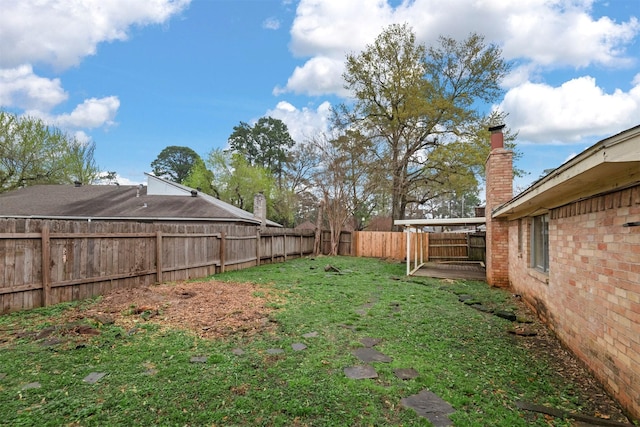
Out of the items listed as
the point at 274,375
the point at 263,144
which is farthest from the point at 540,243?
the point at 263,144

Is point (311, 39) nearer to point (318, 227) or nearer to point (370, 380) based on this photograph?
point (318, 227)

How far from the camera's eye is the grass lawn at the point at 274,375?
2.46 meters

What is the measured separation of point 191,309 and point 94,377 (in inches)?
103

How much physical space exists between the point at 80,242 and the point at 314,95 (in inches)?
751

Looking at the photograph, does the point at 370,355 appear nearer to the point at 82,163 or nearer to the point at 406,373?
the point at 406,373

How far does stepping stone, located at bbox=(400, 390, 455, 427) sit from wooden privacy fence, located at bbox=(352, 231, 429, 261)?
1441 centimetres

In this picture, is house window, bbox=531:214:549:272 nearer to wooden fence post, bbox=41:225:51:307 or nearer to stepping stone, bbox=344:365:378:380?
stepping stone, bbox=344:365:378:380

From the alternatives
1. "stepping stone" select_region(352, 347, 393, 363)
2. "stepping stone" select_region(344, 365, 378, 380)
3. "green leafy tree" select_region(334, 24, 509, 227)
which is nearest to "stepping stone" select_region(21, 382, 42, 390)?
"stepping stone" select_region(344, 365, 378, 380)

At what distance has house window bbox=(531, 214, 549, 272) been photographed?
18.7 ft

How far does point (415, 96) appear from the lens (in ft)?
60.7

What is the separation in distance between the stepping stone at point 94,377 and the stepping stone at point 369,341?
2824 mm

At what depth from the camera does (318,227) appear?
18.4m

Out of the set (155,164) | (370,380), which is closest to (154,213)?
(370,380)

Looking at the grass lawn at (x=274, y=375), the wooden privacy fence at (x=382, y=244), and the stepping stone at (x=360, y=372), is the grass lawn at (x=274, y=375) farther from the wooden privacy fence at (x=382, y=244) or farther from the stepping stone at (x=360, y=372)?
Result: the wooden privacy fence at (x=382, y=244)
